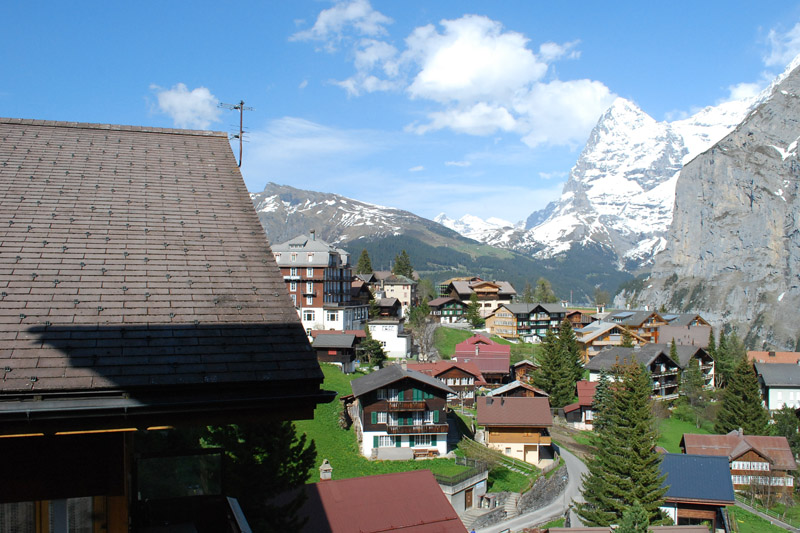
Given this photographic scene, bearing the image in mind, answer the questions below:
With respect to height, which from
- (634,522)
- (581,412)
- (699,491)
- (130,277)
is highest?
(130,277)

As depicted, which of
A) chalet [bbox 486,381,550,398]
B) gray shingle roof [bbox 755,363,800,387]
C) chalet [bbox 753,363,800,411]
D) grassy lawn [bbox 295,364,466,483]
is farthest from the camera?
gray shingle roof [bbox 755,363,800,387]

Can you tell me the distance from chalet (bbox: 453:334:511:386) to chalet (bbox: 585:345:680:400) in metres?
12.8

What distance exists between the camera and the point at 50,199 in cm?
731

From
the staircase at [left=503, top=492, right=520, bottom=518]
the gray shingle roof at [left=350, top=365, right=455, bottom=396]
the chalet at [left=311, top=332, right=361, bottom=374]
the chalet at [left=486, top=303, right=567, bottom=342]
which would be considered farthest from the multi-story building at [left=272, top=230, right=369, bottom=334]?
the chalet at [left=486, top=303, right=567, bottom=342]

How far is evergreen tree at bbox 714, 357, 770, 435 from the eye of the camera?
60.9m

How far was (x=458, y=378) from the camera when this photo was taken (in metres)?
64.0

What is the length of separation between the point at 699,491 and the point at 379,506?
87.7 feet

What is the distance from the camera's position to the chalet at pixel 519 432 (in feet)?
167

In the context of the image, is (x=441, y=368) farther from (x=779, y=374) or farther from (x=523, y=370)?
(x=779, y=374)

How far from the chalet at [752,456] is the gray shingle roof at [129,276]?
5341 cm

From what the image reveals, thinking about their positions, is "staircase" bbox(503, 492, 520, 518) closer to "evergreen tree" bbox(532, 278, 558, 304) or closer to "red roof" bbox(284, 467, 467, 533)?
"red roof" bbox(284, 467, 467, 533)

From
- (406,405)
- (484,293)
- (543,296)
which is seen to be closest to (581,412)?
(406,405)

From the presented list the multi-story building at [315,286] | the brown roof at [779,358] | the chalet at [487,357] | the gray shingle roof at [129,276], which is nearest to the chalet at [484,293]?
the chalet at [487,357]

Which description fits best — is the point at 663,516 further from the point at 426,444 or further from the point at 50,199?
the point at 50,199
